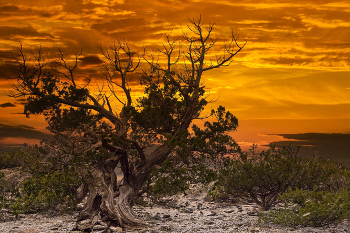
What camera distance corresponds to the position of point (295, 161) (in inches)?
632

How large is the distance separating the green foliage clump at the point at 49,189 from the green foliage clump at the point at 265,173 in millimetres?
6477

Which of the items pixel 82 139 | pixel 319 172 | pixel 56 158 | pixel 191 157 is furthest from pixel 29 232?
pixel 319 172

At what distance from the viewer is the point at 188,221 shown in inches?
588

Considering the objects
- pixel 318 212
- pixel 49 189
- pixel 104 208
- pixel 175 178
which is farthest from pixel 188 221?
pixel 49 189

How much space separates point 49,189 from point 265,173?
31.2 ft

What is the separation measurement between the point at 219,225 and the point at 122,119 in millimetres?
5835

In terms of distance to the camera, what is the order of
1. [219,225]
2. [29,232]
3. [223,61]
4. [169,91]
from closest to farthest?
[29,232]
[219,225]
[169,91]
[223,61]

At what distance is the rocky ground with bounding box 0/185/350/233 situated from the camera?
13.0 metres

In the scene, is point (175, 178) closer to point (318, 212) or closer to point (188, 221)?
point (188, 221)

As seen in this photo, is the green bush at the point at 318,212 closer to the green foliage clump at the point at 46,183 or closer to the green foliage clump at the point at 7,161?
the green foliage clump at the point at 46,183

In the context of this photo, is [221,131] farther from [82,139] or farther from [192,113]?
[82,139]

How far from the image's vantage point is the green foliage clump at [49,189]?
1391cm

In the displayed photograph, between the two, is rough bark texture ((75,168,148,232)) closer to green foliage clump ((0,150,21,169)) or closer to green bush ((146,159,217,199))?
green bush ((146,159,217,199))

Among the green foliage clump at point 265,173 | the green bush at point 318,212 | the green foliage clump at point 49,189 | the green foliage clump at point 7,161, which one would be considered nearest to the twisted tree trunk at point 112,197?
the green foliage clump at point 49,189
